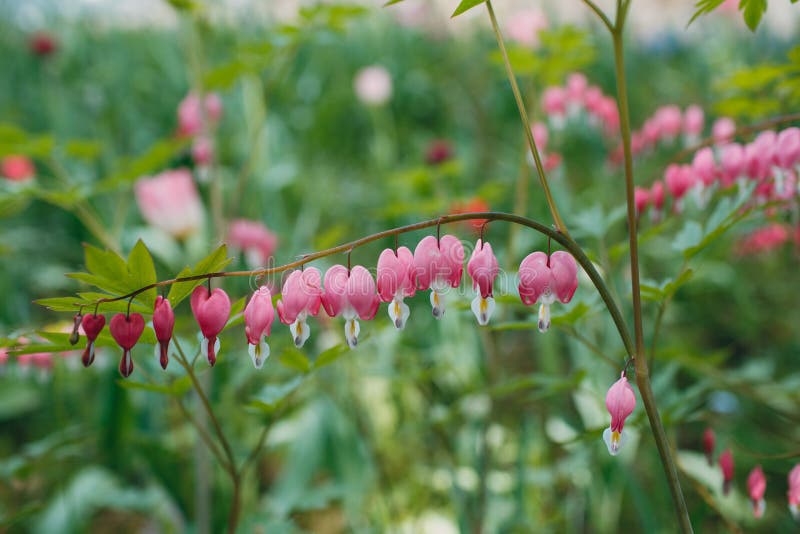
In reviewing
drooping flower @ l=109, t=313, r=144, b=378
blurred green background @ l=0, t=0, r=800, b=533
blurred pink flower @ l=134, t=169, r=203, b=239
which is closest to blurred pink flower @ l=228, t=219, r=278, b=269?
blurred green background @ l=0, t=0, r=800, b=533

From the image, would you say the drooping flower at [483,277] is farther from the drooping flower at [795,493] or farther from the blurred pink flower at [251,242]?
the blurred pink flower at [251,242]

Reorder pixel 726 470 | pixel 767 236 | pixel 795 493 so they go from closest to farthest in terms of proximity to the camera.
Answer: pixel 795 493, pixel 726 470, pixel 767 236

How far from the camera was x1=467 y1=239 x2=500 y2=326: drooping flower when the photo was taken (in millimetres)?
671

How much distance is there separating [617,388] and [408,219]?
1979 mm

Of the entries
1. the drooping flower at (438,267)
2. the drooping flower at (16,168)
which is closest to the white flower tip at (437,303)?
the drooping flower at (438,267)

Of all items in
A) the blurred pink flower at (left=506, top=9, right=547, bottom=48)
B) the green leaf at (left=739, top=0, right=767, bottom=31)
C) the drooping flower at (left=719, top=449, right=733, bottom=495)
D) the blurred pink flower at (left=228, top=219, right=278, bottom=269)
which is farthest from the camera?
the blurred pink flower at (left=506, top=9, right=547, bottom=48)

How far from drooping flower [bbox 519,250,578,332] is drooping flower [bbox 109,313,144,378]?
42 cm

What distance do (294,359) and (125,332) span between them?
247 mm

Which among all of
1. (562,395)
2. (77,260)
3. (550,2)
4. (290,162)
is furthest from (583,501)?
(550,2)

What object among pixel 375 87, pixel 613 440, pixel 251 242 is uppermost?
pixel 375 87

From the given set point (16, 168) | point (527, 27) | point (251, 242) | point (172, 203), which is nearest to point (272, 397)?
point (251, 242)

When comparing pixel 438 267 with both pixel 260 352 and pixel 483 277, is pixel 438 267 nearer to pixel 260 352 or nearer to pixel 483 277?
pixel 483 277

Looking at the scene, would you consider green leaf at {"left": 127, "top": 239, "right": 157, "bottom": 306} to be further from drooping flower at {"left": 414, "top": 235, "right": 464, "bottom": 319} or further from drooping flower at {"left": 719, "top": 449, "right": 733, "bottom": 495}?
drooping flower at {"left": 719, "top": 449, "right": 733, "bottom": 495}

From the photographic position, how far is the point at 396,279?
0.70 metres
